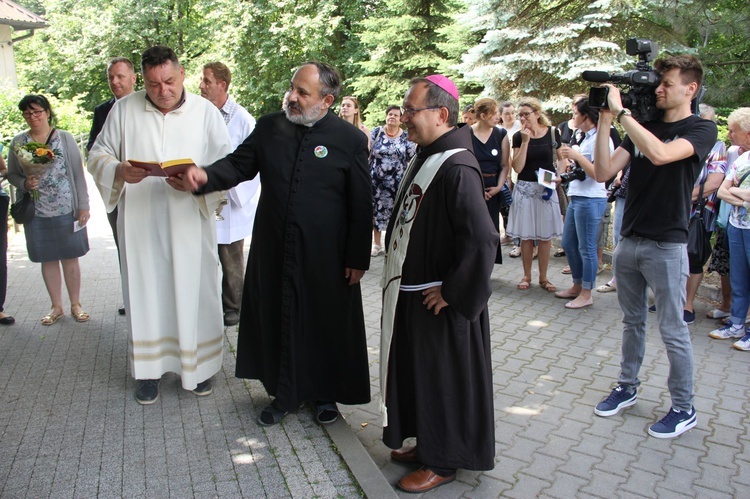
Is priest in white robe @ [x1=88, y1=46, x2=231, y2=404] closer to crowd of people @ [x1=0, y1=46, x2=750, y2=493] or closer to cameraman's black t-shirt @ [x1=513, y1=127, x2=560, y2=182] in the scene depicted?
crowd of people @ [x1=0, y1=46, x2=750, y2=493]

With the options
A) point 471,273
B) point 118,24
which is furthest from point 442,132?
point 118,24

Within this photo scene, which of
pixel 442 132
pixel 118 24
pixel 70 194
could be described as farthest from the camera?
pixel 118 24

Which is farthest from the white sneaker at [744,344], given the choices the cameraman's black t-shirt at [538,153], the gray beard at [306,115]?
the gray beard at [306,115]

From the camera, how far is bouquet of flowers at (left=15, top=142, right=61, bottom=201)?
5.52m

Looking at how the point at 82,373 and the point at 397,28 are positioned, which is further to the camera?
the point at 397,28

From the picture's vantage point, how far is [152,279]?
13.9 ft

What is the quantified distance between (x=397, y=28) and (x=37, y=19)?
1614 cm

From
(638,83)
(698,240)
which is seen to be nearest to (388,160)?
(698,240)

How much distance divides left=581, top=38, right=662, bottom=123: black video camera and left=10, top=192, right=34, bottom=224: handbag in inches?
191

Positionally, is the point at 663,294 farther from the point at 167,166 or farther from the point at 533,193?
the point at 533,193

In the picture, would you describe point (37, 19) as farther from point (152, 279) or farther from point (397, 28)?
point (152, 279)

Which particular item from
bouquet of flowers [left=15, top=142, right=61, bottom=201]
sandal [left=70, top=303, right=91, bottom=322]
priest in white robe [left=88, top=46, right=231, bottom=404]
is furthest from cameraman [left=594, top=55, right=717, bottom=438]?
sandal [left=70, top=303, right=91, bottom=322]

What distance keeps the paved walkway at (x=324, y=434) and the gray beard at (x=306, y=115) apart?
187 cm

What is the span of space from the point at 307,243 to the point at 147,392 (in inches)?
63.3
